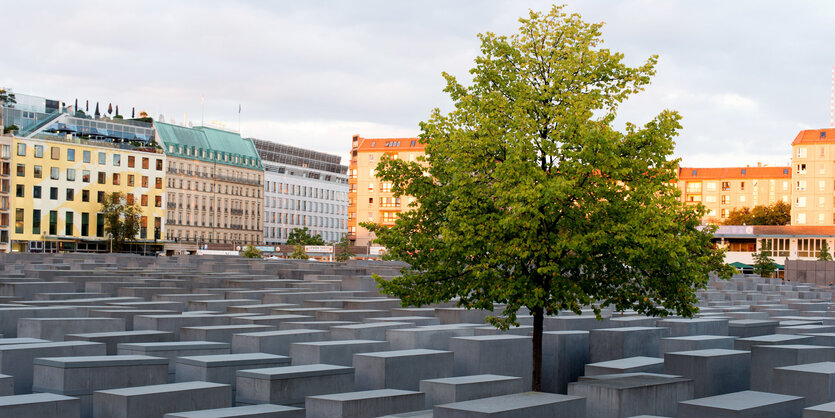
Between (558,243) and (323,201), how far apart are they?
15374 cm

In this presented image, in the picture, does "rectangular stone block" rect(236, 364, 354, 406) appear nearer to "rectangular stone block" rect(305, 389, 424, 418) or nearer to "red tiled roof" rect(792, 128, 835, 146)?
"rectangular stone block" rect(305, 389, 424, 418)

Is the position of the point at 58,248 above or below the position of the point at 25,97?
below

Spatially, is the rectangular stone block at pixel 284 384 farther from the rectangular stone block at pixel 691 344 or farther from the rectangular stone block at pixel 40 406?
the rectangular stone block at pixel 691 344

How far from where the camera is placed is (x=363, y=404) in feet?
44.3

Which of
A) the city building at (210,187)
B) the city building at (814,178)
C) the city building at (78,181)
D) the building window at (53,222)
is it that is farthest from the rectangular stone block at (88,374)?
the city building at (814,178)

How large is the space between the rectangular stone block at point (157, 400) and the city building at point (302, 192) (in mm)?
142370

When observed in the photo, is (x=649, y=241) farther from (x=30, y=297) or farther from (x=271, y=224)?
(x=271, y=224)

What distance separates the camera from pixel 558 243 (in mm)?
→ 16172

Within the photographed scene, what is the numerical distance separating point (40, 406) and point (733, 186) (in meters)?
183

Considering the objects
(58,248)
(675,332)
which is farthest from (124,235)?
(675,332)

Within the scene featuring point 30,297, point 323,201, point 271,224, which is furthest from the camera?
point 323,201

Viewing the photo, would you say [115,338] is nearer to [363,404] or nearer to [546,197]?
[363,404]

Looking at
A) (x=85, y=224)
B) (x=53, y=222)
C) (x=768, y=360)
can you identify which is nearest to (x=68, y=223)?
(x=53, y=222)

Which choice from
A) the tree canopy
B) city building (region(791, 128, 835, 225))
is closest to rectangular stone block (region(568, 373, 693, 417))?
city building (region(791, 128, 835, 225))
